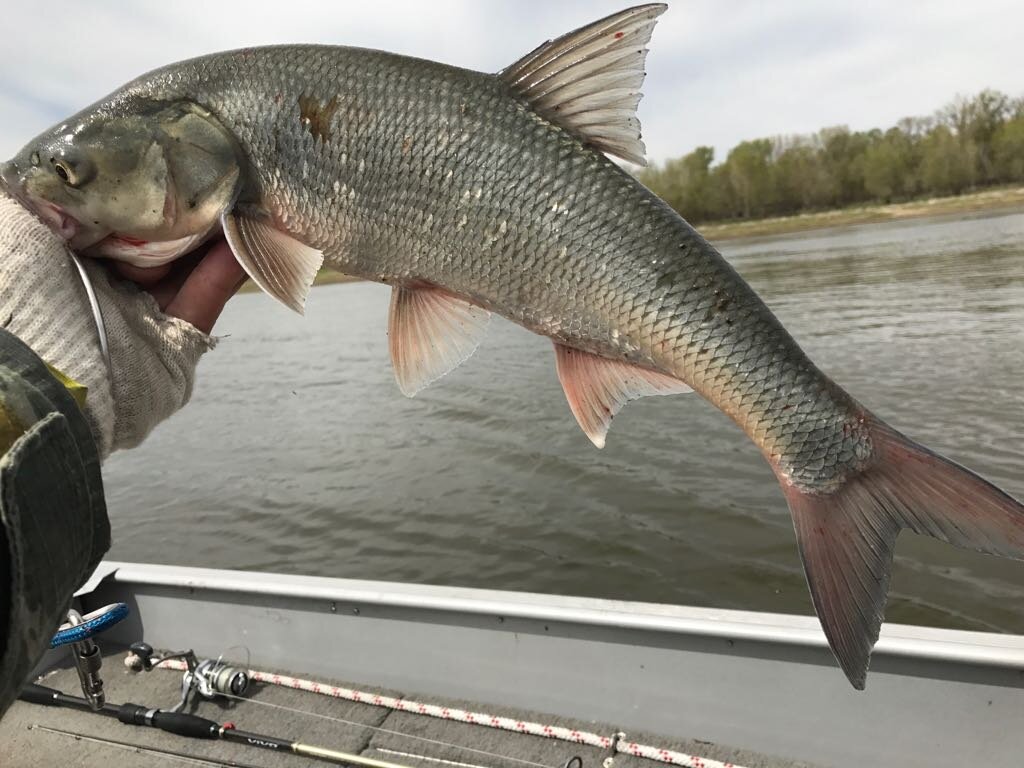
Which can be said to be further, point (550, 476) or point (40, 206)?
point (550, 476)

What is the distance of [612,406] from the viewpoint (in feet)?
6.84

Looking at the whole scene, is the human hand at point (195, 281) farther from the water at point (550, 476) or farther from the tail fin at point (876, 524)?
the water at point (550, 476)

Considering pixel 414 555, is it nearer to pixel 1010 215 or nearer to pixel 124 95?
pixel 124 95

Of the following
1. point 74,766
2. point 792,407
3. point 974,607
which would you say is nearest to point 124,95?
point 792,407

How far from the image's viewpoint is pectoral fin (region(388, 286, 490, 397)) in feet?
7.11

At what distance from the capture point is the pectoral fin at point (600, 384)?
2.06 meters

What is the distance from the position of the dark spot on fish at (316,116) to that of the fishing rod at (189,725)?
3.18 m

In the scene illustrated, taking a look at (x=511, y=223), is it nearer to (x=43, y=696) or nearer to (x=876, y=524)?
(x=876, y=524)

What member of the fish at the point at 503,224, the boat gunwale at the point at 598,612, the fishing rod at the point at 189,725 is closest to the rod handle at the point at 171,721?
the fishing rod at the point at 189,725

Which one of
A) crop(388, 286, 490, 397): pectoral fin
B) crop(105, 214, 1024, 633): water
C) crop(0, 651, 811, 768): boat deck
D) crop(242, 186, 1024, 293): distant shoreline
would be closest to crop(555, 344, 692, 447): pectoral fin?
crop(388, 286, 490, 397): pectoral fin

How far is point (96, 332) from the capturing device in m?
2.19

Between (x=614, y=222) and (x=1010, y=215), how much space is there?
54.5m

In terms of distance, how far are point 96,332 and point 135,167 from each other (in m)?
0.53

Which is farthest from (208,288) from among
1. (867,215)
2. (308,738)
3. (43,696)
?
(867,215)
